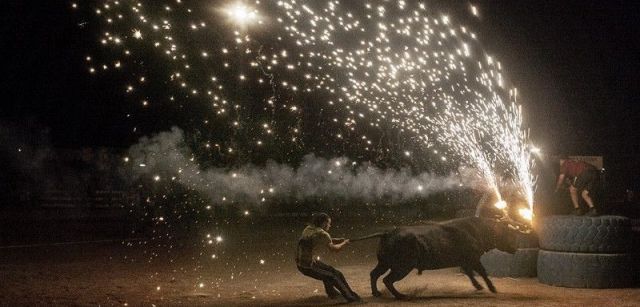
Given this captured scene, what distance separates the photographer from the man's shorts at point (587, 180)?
12.0m

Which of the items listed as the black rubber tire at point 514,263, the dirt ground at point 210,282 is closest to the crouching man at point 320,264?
the dirt ground at point 210,282

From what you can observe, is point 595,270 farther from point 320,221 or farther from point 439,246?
point 320,221

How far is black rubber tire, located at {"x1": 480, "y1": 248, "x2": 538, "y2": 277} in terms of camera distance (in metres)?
11.9

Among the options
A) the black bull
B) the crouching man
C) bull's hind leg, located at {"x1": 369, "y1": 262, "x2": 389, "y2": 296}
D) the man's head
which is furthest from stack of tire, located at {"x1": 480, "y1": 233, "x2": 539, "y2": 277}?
the man's head

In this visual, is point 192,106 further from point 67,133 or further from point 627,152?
point 627,152

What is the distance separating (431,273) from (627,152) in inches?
1106

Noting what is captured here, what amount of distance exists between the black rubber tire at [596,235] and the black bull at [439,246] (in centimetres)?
91

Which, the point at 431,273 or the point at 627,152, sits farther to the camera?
the point at 627,152

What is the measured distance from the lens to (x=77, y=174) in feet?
132

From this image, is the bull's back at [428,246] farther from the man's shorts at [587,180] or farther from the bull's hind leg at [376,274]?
the man's shorts at [587,180]

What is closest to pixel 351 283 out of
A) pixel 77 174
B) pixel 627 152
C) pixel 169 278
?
pixel 169 278

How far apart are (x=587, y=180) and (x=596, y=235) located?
1679mm

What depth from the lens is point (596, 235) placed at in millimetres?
10594

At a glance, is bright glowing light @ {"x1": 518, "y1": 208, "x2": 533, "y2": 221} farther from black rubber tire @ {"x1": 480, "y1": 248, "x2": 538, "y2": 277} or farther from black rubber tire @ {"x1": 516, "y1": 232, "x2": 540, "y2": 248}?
black rubber tire @ {"x1": 480, "y1": 248, "x2": 538, "y2": 277}
